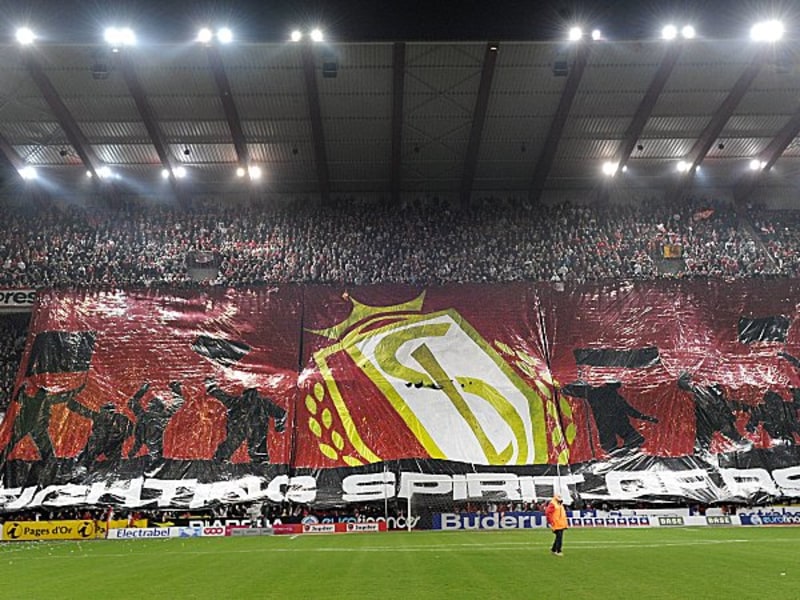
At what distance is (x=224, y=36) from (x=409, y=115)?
26.7 ft

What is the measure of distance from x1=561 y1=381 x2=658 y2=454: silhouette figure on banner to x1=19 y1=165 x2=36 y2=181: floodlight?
25581 millimetres

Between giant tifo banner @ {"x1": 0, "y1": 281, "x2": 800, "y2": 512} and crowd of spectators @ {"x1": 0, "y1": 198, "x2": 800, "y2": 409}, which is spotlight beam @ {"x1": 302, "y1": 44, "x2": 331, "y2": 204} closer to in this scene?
crowd of spectators @ {"x1": 0, "y1": 198, "x2": 800, "y2": 409}

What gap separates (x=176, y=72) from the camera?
25.2 m

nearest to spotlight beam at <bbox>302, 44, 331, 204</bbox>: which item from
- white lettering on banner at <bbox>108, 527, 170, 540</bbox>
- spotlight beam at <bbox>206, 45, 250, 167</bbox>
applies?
spotlight beam at <bbox>206, 45, 250, 167</bbox>

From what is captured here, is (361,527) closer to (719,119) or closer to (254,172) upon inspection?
(254,172)

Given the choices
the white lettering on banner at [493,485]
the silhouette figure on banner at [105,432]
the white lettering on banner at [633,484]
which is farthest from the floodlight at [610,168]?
the silhouette figure on banner at [105,432]

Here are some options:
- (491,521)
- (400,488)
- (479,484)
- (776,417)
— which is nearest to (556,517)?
(491,521)

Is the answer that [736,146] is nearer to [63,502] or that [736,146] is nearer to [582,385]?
[582,385]

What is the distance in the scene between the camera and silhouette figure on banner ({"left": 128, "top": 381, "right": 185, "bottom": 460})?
22.3 m

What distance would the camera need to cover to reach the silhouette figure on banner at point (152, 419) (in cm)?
2227

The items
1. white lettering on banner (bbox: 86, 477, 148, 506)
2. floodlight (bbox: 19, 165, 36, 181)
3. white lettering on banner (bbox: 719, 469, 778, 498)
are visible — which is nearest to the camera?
white lettering on banner (bbox: 86, 477, 148, 506)

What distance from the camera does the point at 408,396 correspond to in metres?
23.3

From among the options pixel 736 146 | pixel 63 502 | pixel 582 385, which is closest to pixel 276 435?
pixel 63 502

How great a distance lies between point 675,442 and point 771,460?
304cm
